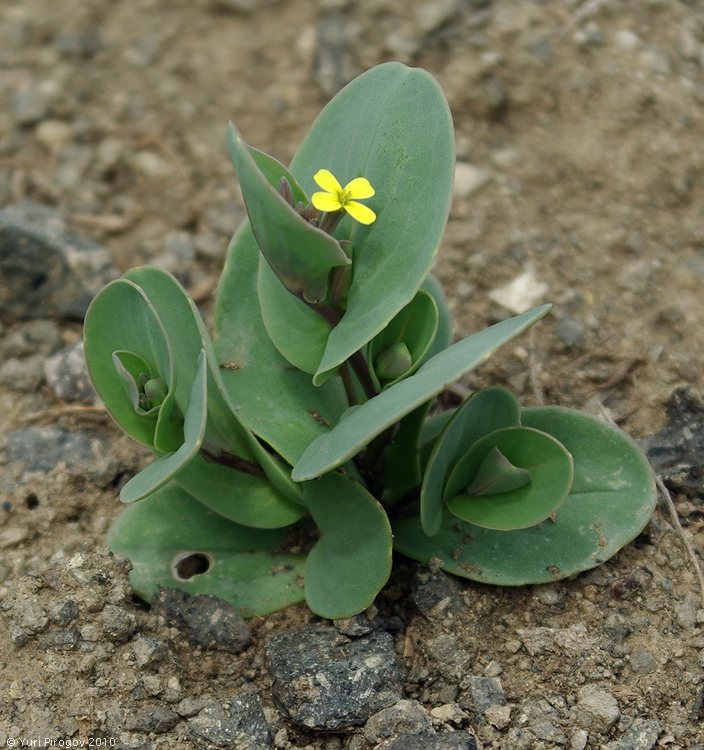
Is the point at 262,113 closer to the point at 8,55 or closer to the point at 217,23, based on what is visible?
the point at 217,23

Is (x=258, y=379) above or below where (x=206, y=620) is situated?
above

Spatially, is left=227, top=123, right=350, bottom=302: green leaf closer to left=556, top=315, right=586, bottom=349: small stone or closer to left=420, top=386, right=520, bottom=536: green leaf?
left=420, top=386, right=520, bottom=536: green leaf

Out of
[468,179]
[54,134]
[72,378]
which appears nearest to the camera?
[72,378]

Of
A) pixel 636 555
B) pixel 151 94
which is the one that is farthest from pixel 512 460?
pixel 151 94

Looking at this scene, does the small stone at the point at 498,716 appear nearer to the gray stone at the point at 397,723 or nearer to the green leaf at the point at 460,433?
the gray stone at the point at 397,723

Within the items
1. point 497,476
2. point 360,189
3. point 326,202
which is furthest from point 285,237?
point 497,476

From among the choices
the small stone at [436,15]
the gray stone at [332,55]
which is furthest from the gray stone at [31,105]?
the small stone at [436,15]

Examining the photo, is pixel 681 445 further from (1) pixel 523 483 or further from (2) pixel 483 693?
(2) pixel 483 693

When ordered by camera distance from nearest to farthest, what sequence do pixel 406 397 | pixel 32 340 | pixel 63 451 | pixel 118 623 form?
pixel 406 397
pixel 118 623
pixel 63 451
pixel 32 340
